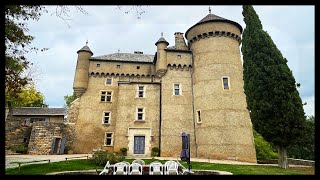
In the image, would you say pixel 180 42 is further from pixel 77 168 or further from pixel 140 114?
pixel 77 168

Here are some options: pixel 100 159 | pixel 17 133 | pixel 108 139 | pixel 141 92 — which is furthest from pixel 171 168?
pixel 17 133

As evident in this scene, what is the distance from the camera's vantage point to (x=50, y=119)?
31.1 m

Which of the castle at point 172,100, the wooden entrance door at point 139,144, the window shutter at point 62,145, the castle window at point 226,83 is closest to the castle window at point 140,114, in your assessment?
the castle at point 172,100

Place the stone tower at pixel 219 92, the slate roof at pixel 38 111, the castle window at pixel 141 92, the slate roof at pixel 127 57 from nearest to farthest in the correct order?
the stone tower at pixel 219 92 → the castle window at pixel 141 92 → the slate roof at pixel 127 57 → the slate roof at pixel 38 111

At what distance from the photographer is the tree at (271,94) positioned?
51.3 ft

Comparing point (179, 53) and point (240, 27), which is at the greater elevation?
point (240, 27)

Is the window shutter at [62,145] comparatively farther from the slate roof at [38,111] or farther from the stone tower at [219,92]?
the stone tower at [219,92]

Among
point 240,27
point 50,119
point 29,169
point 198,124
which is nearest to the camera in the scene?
point 29,169

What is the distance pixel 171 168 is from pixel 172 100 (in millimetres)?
14218

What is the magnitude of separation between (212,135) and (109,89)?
13202mm

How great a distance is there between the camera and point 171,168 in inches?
432

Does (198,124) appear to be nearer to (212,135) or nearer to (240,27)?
(212,135)

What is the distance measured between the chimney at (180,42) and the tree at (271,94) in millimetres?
10431
